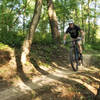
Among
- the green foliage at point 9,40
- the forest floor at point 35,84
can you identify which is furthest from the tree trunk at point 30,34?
the green foliage at point 9,40

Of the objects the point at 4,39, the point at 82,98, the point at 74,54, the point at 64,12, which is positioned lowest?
the point at 82,98

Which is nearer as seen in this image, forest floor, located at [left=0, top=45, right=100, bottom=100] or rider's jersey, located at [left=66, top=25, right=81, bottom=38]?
forest floor, located at [left=0, top=45, right=100, bottom=100]

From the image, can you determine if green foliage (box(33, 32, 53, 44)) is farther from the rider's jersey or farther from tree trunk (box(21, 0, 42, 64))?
the rider's jersey

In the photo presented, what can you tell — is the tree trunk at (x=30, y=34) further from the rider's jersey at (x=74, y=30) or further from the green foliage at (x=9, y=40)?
the green foliage at (x=9, y=40)

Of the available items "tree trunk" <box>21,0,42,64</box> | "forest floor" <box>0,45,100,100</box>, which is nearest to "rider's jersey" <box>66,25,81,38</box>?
"tree trunk" <box>21,0,42,64</box>

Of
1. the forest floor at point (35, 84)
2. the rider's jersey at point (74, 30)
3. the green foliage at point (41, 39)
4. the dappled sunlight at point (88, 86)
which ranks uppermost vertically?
the rider's jersey at point (74, 30)

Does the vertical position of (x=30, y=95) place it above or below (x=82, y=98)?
above

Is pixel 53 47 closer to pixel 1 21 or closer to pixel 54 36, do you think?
pixel 54 36

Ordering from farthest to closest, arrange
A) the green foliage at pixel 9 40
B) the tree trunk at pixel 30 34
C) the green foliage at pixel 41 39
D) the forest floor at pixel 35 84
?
the green foliage at pixel 41 39
the green foliage at pixel 9 40
the tree trunk at pixel 30 34
the forest floor at pixel 35 84

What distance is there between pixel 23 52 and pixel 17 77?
169 centimetres

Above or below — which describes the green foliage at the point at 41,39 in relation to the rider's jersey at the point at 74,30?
below

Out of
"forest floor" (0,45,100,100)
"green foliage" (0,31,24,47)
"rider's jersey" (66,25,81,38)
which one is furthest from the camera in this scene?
"green foliage" (0,31,24,47)

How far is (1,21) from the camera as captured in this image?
12.9 meters

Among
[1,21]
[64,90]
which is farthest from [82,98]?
[1,21]
